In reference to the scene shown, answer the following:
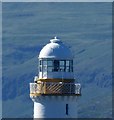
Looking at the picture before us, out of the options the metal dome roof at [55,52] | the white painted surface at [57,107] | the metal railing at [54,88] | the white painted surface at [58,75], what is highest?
the metal dome roof at [55,52]

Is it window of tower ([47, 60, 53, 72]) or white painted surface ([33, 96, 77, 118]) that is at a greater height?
window of tower ([47, 60, 53, 72])

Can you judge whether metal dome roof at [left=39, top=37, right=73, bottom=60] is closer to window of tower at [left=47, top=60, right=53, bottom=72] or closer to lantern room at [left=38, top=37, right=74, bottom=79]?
lantern room at [left=38, top=37, right=74, bottom=79]

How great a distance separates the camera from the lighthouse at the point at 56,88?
43.3 metres

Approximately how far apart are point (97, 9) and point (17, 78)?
14637 mm

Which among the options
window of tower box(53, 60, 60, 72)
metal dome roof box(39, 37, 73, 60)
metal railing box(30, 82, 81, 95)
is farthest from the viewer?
window of tower box(53, 60, 60, 72)

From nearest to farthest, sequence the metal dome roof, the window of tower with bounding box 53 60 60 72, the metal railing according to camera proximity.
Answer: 1. the metal railing
2. the metal dome roof
3. the window of tower with bounding box 53 60 60 72

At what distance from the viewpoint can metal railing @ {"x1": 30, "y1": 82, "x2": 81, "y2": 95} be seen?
142 feet

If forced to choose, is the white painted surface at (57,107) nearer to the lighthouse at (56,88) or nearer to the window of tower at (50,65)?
the lighthouse at (56,88)

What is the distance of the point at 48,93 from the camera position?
142ft

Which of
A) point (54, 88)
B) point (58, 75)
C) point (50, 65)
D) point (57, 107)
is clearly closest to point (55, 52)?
point (50, 65)

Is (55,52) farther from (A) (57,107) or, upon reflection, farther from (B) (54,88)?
(A) (57,107)

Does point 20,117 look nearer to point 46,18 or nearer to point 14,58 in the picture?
point 14,58

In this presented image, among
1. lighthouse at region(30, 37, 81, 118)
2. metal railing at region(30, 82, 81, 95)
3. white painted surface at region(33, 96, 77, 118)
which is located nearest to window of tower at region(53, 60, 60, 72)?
lighthouse at region(30, 37, 81, 118)

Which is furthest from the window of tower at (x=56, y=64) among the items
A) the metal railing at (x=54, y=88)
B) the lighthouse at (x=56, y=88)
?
the metal railing at (x=54, y=88)
